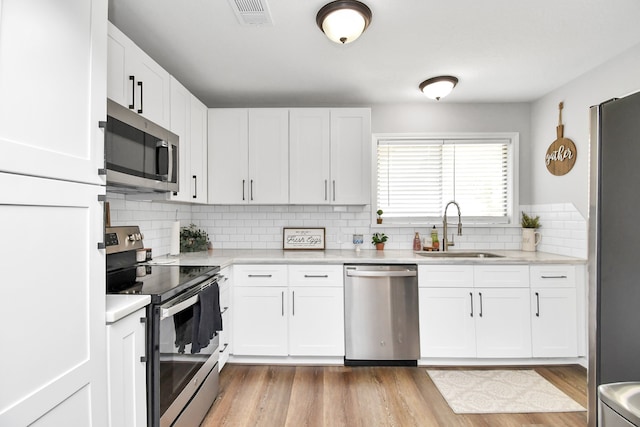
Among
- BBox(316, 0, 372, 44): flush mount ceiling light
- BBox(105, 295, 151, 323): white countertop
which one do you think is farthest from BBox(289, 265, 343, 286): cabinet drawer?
BBox(316, 0, 372, 44): flush mount ceiling light

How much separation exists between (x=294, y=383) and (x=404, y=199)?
2131 mm

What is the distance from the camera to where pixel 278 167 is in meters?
3.34

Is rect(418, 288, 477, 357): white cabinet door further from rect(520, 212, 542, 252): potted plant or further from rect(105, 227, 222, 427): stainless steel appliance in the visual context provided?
rect(105, 227, 222, 427): stainless steel appliance

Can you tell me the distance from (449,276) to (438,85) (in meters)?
1.65

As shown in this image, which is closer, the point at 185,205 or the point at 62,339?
the point at 62,339

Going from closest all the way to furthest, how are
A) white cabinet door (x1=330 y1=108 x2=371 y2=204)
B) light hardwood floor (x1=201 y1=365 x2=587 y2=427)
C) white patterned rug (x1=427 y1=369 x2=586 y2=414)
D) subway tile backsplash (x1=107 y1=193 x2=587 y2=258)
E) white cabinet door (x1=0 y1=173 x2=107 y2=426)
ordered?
white cabinet door (x1=0 y1=173 x2=107 y2=426) → light hardwood floor (x1=201 y1=365 x2=587 y2=427) → white patterned rug (x1=427 y1=369 x2=586 y2=414) → white cabinet door (x1=330 y1=108 x2=371 y2=204) → subway tile backsplash (x1=107 y1=193 x2=587 y2=258)

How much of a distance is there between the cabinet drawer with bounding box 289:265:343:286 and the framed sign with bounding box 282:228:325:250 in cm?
67

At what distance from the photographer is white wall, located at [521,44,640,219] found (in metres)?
2.53

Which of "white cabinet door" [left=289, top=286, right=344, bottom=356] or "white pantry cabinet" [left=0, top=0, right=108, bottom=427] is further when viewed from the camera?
"white cabinet door" [left=289, top=286, right=344, bottom=356]

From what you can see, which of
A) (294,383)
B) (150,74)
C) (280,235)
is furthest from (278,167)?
(294,383)

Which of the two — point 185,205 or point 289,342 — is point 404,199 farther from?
point 185,205

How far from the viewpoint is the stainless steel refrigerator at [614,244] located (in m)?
1.20

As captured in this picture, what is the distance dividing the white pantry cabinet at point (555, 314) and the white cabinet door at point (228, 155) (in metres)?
2.77

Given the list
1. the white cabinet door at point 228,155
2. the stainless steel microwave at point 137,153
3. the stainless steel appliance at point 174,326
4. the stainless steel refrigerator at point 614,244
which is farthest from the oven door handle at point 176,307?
the stainless steel refrigerator at point 614,244
